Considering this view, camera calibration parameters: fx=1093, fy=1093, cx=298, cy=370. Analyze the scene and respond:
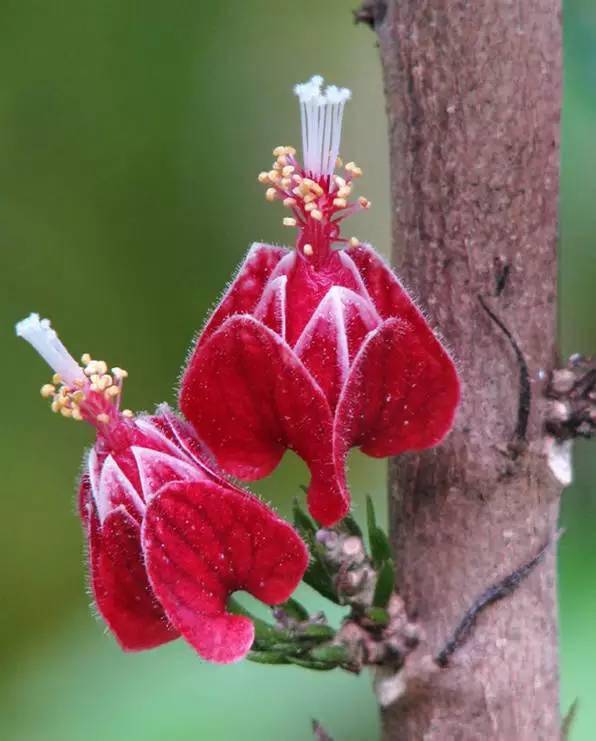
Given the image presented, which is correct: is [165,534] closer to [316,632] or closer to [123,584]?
[123,584]

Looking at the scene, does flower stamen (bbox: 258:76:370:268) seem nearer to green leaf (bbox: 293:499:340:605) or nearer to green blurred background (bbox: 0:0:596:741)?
green leaf (bbox: 293:499:340:605)

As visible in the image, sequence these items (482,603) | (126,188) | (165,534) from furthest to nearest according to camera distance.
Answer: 1. (126,188)
2. (482,603)
3. (165,534)

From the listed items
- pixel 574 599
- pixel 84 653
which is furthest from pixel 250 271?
pixel 84 653

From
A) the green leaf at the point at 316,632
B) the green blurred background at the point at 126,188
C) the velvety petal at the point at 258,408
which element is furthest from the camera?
the green blurred background at the point at 126,188

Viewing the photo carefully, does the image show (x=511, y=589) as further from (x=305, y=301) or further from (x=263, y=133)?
(x=263, y=133)

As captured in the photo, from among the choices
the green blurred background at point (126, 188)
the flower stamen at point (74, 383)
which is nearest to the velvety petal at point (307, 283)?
the flower stamen at point (74, 383)

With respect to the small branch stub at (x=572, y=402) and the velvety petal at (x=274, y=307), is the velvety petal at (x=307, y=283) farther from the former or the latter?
the small branch stub at (x=572, y=402)

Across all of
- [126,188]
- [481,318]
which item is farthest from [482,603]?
[126,188]
